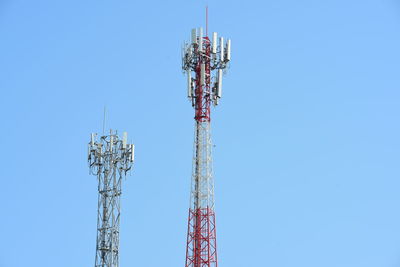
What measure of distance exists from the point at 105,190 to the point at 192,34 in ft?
47.2

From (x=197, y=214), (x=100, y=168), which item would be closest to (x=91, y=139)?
(x=100, y=168)

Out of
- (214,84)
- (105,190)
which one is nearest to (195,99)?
(214,84)

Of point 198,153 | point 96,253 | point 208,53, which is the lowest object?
point 96,253

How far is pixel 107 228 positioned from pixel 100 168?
16.7 ft

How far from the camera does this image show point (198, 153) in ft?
434

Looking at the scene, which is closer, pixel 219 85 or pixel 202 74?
pixel 202 74

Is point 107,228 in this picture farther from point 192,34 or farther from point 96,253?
point 192,34

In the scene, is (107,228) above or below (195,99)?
below

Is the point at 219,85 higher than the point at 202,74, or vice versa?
the point at 202,74

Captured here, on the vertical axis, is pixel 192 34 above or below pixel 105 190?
above

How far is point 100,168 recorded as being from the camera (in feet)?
434

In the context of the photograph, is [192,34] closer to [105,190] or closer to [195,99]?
[195,99]

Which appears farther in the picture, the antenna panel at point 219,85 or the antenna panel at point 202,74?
the antenna panel at point 219,85

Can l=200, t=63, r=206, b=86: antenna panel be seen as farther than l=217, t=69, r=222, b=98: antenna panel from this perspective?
No
